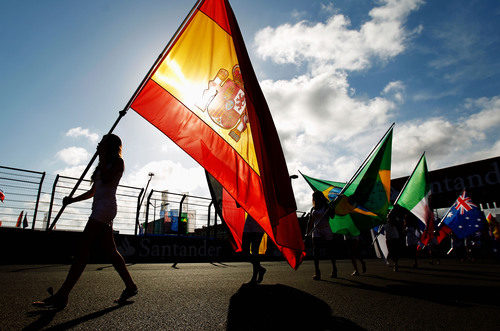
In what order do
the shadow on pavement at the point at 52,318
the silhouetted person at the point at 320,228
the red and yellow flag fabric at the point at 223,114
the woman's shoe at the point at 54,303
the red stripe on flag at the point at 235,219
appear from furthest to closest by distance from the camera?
the silhouetted person at the point at 320,228 → the red stripe on flag at the point at 235,219 → the red and yellow flag fabric at the point at 223,114 → the woman's shoe at the point at 54,303 → the shadow on pavement at the point at 52,318

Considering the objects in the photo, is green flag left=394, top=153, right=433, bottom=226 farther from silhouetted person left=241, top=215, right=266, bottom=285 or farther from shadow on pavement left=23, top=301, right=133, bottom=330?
shadow on pavement left=23, top=301, right=133, bottom=330

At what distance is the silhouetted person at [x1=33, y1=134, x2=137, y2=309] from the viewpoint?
2809mm

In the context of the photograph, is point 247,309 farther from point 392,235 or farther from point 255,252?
point 392,235

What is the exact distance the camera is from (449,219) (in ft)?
37.8

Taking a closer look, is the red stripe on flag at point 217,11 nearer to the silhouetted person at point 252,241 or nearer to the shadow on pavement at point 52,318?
the silhouetted person at point 252,241

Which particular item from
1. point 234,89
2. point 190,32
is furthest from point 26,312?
point 190,32

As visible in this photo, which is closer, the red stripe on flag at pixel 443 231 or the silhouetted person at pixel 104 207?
the silhouetted person at pixel 104 207

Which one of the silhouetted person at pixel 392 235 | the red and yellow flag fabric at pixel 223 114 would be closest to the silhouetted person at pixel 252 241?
the red and yellow flag fabric at pixel 223 114

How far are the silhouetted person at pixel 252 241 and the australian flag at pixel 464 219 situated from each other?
987 cm

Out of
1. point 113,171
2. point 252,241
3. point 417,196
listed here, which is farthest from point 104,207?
point 417,196

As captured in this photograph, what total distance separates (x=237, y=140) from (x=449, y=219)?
11468 millimetres

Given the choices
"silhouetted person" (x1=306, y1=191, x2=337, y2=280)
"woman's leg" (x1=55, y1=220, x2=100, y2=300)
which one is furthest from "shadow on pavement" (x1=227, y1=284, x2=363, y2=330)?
"silhouetted person" (x1=306, y1=191, x2=337, y2=280)

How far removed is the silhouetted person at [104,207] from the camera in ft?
9.21

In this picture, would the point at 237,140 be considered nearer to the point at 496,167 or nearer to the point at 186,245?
the point at 186,245
